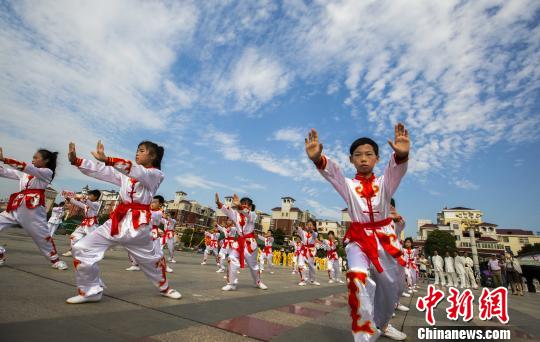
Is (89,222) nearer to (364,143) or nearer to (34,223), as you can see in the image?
(34,223)

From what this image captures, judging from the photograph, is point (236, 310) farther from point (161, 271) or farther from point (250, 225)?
point (250, 225)

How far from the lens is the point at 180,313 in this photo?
11.3ft

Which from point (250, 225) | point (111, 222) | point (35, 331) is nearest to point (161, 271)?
point (111, 222)

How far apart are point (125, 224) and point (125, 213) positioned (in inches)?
6.6

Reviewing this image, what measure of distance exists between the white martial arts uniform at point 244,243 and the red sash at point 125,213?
241cm

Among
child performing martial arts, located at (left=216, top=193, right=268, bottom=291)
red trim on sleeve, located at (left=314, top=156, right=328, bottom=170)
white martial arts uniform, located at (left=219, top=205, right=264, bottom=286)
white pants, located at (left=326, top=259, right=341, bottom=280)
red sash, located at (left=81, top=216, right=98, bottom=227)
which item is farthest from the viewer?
white pants, located at (left=326, top=259, right=341, bottom=280)

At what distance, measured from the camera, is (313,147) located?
304cm

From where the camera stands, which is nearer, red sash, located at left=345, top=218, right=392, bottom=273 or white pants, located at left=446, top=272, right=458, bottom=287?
red sash, located at left=345, top=218, right=392, bottom=273

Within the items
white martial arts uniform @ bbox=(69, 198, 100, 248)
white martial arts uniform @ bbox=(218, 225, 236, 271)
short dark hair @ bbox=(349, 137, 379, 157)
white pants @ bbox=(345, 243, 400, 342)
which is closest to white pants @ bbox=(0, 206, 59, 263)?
white martial arts uniform @ bbox=(69, 198, 100, 248)

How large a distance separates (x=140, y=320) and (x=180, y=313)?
59 centimetres

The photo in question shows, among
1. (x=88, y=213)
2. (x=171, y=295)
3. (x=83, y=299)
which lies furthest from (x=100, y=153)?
(x=88, y=213)

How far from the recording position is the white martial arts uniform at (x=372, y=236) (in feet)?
9.05

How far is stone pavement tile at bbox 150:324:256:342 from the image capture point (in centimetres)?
248

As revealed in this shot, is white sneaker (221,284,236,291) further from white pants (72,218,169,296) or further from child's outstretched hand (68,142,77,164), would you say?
child's outstretched hand (68,142,77,164)
